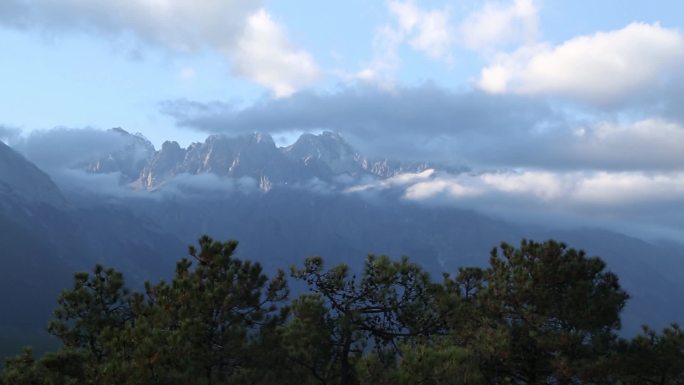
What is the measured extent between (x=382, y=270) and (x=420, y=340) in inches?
132

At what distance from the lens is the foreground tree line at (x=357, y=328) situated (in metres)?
25.0

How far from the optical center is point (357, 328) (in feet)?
87.0

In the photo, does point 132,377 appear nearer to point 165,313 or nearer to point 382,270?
point 165,313

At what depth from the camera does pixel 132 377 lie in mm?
23078

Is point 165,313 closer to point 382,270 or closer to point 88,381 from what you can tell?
point 88,381

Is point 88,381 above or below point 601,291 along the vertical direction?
below

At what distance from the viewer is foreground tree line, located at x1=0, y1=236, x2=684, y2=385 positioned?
985 inches

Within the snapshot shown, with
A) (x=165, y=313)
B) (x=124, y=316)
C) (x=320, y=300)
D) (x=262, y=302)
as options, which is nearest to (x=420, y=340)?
(x=320, y=300)

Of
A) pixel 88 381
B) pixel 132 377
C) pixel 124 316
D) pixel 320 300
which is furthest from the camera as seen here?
pixel 124 316

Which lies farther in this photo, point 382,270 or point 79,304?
point 79,304

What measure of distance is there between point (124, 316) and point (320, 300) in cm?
1173

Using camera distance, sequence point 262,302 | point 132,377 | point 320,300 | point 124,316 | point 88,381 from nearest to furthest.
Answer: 1. point 132,377
2. point 88,381
3. point 320,300
4. point 262,302
5. point 124,316

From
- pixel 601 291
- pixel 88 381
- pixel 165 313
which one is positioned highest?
pixel 601 291

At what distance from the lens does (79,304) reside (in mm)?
31500
